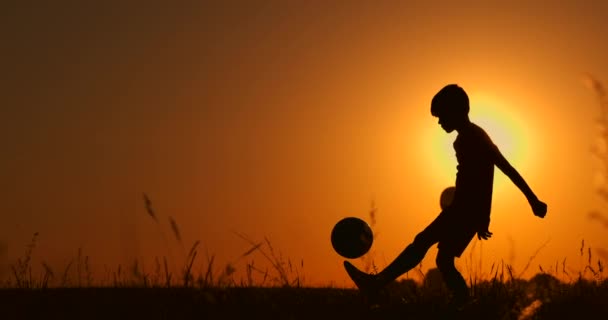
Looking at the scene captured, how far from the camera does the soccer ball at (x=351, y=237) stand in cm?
834

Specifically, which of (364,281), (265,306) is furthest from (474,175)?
(265,306)

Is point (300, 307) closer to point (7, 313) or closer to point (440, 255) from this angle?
point (440, 255)

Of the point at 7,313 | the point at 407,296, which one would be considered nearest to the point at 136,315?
the point at 7,313

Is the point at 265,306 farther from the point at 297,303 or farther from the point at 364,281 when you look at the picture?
the point at 364,281

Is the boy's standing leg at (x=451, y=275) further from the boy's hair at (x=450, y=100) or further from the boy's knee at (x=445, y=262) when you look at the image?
the boy's hair at (x=450, y=100)

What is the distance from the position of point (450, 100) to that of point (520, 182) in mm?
857

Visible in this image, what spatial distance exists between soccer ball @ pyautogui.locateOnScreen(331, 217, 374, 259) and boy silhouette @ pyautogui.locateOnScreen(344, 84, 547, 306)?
155 centimetres

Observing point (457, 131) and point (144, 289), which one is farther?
point (457, 131)

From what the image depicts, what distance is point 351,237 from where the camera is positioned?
8.45 meters

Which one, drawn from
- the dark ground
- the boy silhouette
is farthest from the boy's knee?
the dark ground

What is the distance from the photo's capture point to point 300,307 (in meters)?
5.94

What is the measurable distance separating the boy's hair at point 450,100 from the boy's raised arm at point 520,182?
1.46ft

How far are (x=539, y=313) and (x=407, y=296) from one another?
127 cm

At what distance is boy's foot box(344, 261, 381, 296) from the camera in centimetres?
666
